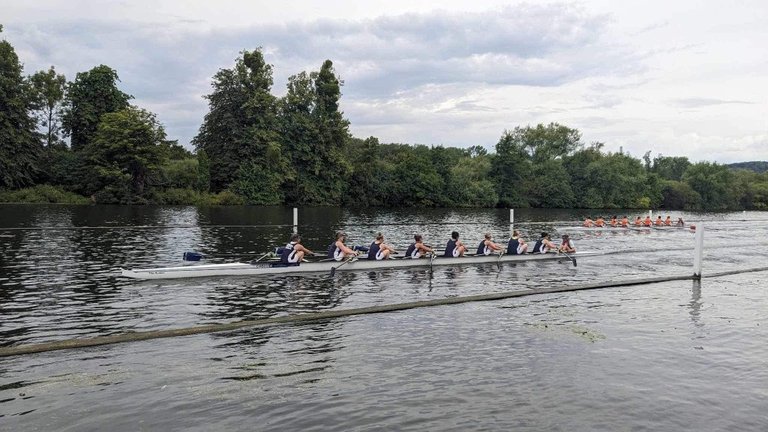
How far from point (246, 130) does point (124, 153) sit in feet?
64.2

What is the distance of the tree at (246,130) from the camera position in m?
91.4

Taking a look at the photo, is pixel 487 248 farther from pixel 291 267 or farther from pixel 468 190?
pixel 468 190

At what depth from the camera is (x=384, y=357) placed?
12359 millimetres

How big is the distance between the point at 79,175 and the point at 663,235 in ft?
241

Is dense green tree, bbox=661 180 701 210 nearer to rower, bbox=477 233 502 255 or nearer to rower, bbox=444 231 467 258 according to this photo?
rower, bbox=477 233 502 255

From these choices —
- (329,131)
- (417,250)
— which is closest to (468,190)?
(329,131)

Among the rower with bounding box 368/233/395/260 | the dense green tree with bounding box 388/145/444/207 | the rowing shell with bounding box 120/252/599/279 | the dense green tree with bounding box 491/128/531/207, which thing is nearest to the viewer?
the rowing shell with bounding box 120/252/599/279

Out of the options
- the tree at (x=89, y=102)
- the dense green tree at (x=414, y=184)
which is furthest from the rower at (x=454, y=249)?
the dense green tree at (x=414, y=184)

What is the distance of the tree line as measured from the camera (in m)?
78.4

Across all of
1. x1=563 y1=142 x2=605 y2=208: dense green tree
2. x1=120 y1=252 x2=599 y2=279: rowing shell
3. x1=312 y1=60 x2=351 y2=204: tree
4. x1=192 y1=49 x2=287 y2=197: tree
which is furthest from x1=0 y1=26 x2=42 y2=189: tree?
x1=563 y1=142 x2=605 y2=208: dense green tree

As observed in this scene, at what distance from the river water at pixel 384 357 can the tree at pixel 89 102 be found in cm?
6656

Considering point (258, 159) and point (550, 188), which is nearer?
point (258, 159)

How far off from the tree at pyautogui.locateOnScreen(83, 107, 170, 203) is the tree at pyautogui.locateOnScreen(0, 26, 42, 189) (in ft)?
25.2

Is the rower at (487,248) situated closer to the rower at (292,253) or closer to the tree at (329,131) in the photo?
the rower at (292,253)
